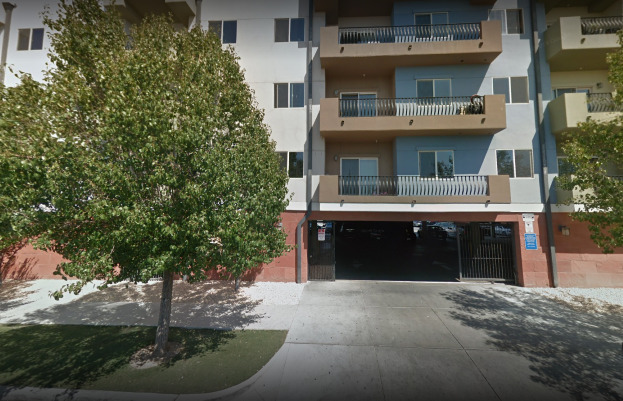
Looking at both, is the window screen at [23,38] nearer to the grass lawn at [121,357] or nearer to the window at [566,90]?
the grass lawn at [121,357]

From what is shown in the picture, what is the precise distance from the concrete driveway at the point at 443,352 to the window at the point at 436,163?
5.48 metres

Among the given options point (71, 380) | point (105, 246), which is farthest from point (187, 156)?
point (71, 380)

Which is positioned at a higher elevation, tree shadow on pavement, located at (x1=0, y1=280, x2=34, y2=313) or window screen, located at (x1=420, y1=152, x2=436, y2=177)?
window screen, located at (x1=420, y1=152, x2=436, y2=177)

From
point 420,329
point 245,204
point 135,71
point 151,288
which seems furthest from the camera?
point 151,288

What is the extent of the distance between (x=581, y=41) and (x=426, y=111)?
22.5 feet

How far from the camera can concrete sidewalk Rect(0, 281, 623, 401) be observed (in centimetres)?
471

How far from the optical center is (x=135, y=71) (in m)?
5.20

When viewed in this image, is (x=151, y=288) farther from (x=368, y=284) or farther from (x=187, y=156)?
(x=368, y=284)

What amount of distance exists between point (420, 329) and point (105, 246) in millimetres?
7997

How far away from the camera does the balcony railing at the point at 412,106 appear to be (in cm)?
1127

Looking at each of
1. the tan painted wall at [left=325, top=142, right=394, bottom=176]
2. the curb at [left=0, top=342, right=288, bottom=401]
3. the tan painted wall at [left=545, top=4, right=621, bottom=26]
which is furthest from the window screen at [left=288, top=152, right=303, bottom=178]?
the tan painted wall at [left=545, top=4, right=621, bottom=26]

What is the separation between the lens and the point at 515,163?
11500 millimetres

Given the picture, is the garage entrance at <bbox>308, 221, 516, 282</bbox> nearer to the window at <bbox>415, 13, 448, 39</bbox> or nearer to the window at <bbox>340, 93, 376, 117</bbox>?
the window at <bbox>340, 93, 376, 117</bbox>

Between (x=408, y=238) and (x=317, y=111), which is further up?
(x=317, y=111)
